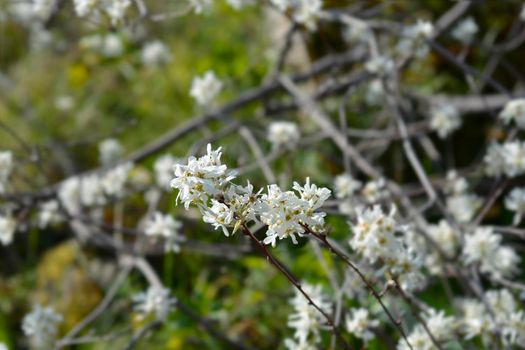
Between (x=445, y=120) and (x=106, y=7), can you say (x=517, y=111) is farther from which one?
(x=106, y=7)

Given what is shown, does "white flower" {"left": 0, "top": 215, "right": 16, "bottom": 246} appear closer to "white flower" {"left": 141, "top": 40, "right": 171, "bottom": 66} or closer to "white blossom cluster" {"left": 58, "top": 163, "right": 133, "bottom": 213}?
"white blossom cluster" {"left": 58, "top": 163, "right": 133, "bottom": 213}

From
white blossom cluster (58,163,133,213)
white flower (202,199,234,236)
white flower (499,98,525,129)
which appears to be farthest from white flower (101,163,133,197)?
white flower (202,199,234,236)

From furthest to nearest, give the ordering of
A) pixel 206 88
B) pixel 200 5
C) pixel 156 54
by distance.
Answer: pixel 156 54 → pixel 206 88 → pixel 200 5

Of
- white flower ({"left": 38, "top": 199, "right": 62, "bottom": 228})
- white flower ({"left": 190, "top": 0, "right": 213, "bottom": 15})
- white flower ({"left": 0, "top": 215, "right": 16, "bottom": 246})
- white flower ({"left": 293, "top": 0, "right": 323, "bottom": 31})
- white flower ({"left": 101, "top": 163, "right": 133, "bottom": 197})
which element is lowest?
white flower ({"left": 0, "top": 215, "right": 16, "bottom": 246})

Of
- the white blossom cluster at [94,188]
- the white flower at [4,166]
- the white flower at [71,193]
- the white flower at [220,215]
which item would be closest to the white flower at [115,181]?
the white blossom cluster at [94,188]

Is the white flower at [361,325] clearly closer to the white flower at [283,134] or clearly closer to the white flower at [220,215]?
the white flower at [220,215]

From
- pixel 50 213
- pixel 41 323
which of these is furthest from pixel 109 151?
pixel 41 323

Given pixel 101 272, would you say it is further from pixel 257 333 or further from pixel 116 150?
pixel 257 333
